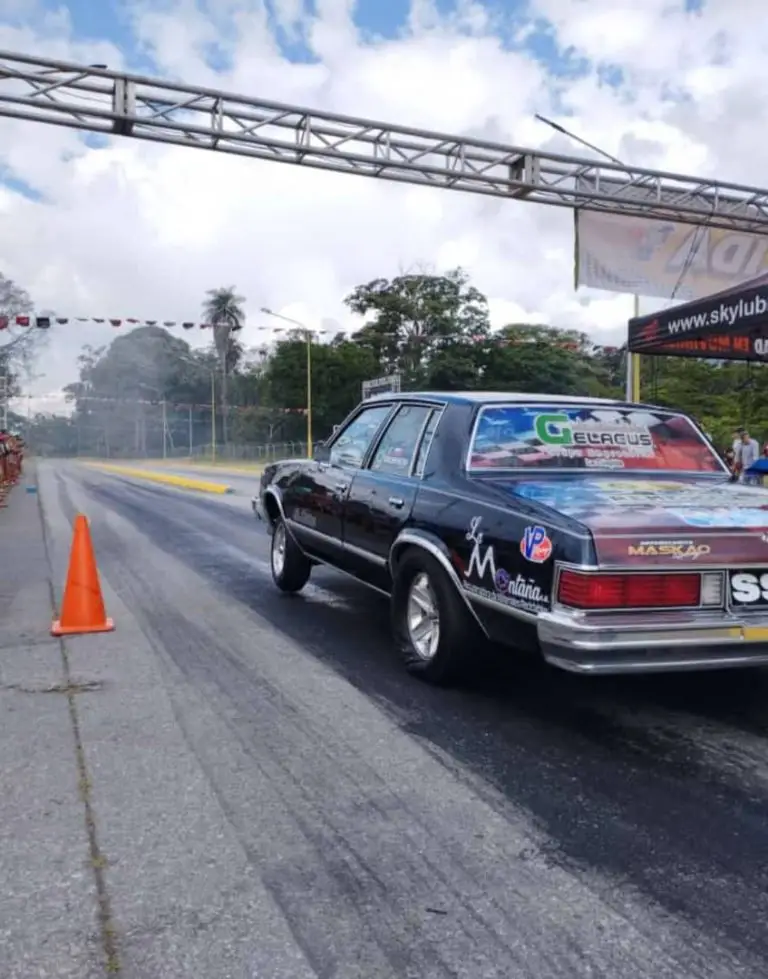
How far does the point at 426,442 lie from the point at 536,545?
1.54 meters

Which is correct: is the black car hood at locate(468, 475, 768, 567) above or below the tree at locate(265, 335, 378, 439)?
below

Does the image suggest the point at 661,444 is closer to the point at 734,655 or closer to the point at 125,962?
the point at 734,655

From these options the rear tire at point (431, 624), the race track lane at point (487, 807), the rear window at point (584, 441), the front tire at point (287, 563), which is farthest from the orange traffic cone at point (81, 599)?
the rear window at point (584, 441)

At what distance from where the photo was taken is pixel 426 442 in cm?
525

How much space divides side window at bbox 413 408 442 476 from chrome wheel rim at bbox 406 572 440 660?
64 centimetres

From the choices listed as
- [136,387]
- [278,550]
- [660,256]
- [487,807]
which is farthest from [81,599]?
[136,387]

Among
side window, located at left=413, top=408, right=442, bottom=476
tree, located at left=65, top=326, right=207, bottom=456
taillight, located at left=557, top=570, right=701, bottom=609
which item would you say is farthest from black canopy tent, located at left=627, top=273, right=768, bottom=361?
tree, located at left=65, top=326, right=207, bottom=456

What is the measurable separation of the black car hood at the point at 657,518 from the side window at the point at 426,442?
659 mm

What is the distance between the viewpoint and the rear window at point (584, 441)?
4926 mm

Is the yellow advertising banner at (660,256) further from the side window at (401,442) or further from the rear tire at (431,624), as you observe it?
the rear tire at (431,624)

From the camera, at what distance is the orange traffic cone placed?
6.09m

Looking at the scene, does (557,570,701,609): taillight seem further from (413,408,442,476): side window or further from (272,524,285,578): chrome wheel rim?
(272,524,285,578): chrome wheel rim

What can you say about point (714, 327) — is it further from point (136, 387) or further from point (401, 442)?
point (136, 387)

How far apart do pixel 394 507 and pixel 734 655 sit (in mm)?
2106
